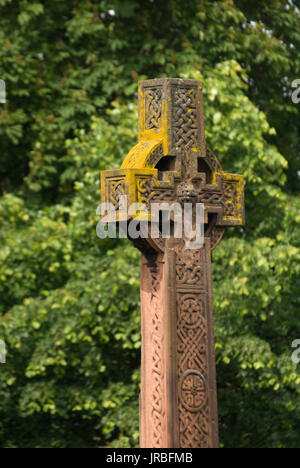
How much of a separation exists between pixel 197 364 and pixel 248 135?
6.75m

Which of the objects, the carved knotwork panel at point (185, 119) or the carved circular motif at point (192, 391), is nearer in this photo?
the carved circular motif at point (192, 391)

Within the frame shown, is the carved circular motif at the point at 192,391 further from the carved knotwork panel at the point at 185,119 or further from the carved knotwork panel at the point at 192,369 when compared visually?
the carved knotwork panel at the point at 185,119

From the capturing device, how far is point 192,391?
24.2 ft

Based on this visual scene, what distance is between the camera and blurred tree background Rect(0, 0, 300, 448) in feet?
44.0

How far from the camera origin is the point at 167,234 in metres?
7.62

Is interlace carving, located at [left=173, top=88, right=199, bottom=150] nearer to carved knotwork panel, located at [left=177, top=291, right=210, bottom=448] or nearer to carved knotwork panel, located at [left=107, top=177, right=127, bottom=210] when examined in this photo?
carved knotwork panel, located at [left=107, top=177, right=127, bottom=210]

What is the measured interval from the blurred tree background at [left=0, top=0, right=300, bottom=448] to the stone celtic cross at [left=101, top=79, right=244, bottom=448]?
497 centimetres

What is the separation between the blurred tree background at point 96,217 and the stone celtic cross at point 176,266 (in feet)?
16.3

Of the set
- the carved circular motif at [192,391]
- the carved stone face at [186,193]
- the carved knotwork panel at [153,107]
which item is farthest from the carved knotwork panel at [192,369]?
the carved knotwork panel at [153,107]

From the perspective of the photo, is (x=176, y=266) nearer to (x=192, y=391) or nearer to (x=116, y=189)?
(x=116, y=189)

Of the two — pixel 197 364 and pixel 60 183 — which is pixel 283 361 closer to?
pixel 60 183

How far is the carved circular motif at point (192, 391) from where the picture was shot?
7.34 metres

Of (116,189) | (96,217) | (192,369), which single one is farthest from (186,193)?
(96,217)

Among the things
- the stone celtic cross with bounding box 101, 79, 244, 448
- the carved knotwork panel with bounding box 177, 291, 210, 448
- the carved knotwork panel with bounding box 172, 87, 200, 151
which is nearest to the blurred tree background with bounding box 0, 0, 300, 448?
the stone celtic cross with bounding box 101, 79, 244, 448
